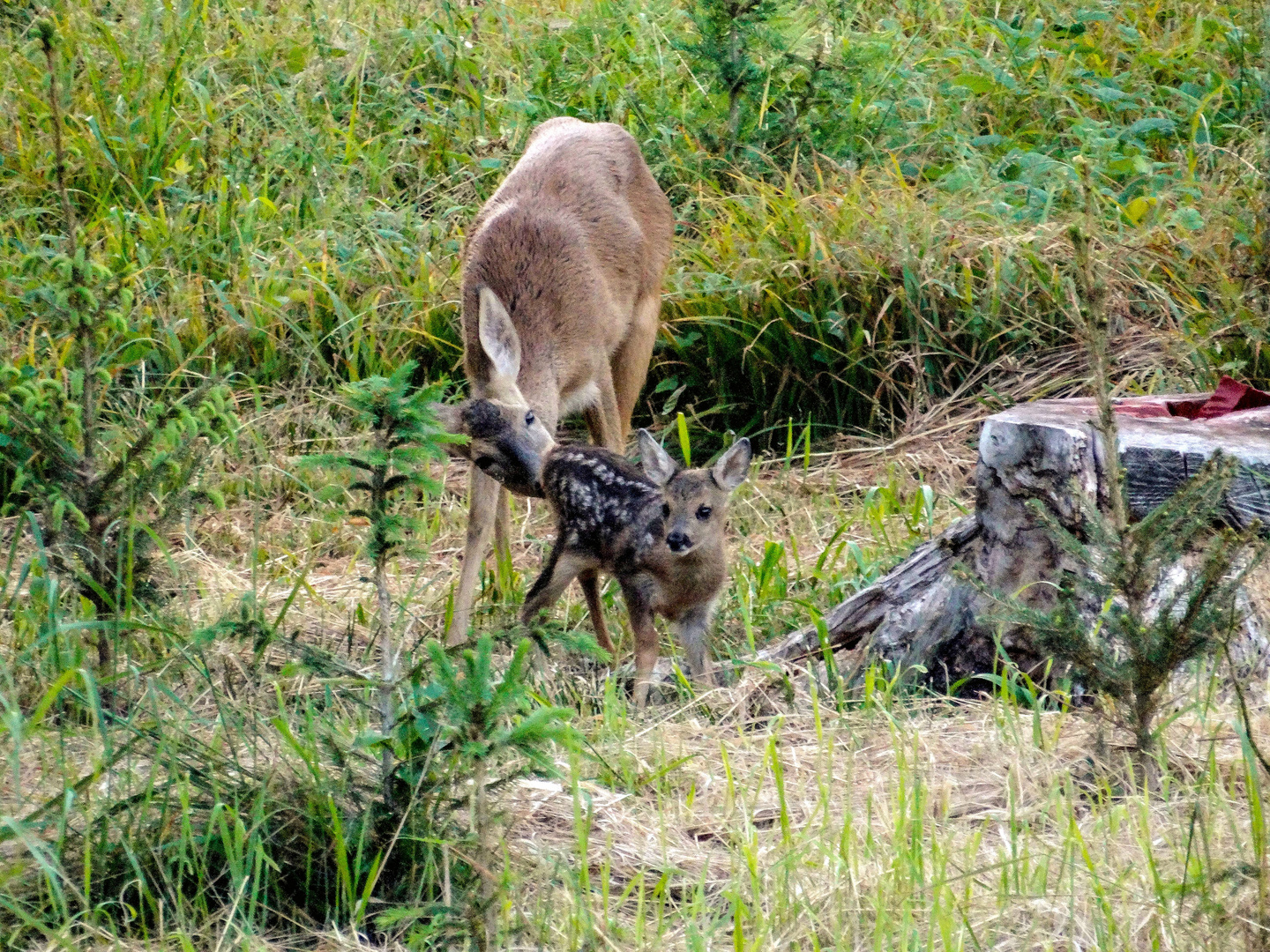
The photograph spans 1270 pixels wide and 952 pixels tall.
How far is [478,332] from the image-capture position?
19.3 feet

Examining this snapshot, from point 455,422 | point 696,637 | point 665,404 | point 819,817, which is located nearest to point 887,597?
point 696,637

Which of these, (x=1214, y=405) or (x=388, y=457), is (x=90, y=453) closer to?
(x=388, y=457)

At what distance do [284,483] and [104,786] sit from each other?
3.10 m

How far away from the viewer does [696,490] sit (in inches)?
191

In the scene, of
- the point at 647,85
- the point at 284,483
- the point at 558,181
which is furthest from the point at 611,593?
the point at 647,85

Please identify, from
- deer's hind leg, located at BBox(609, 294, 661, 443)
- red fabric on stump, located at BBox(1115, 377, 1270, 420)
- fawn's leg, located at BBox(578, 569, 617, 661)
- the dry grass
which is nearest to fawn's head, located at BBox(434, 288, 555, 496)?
fawn's leg, located at BBox(578, 569, 617, 661)

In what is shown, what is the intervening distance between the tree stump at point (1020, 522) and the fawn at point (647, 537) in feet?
1.00

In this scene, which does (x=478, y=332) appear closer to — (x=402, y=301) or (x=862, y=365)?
(x=402, y=301)

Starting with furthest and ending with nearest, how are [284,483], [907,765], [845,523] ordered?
[284,483]
[845,523]
[907,765]

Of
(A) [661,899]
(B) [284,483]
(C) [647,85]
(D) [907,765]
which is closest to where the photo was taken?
(A) [661,899]

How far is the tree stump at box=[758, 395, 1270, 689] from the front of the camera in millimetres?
4172

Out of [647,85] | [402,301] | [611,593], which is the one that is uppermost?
[647,85]

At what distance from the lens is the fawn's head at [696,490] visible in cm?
475

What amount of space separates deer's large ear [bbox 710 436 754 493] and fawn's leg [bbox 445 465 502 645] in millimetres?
1085
